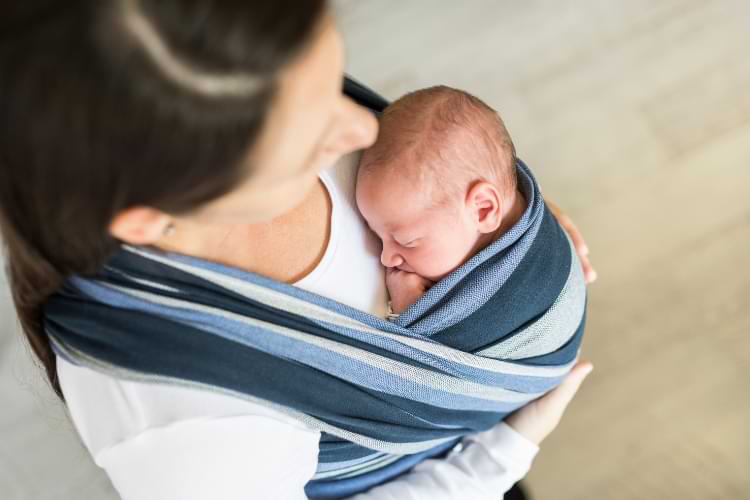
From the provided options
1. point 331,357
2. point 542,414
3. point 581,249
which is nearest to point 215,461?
point 331,357

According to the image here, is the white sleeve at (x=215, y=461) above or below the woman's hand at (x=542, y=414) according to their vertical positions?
above

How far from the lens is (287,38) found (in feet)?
1.73

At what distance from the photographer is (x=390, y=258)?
930mm

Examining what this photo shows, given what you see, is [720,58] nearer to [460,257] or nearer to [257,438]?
[460,257]

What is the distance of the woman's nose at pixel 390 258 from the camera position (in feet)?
3.04

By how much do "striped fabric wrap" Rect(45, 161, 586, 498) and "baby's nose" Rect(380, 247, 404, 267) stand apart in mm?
61

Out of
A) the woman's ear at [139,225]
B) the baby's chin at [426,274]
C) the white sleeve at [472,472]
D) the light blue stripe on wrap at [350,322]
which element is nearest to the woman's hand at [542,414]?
the white sleeve at [472,472]

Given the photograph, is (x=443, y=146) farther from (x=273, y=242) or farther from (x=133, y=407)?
(x=133, y=407)

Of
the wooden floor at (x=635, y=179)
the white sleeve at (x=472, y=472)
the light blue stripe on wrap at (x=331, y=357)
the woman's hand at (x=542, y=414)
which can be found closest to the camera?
the light blue stripe on wrap at (x=331, y=357)

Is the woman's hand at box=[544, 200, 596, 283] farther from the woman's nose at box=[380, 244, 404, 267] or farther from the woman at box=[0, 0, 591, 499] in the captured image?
the woman at box=[0, 0, 591, 499]

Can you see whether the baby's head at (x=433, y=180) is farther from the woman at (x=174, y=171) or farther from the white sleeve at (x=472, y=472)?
the white sleeve at (x=472, y=472)

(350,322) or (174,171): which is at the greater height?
(174,171)

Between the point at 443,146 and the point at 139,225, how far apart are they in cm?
44

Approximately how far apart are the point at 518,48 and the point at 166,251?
1300 mm
